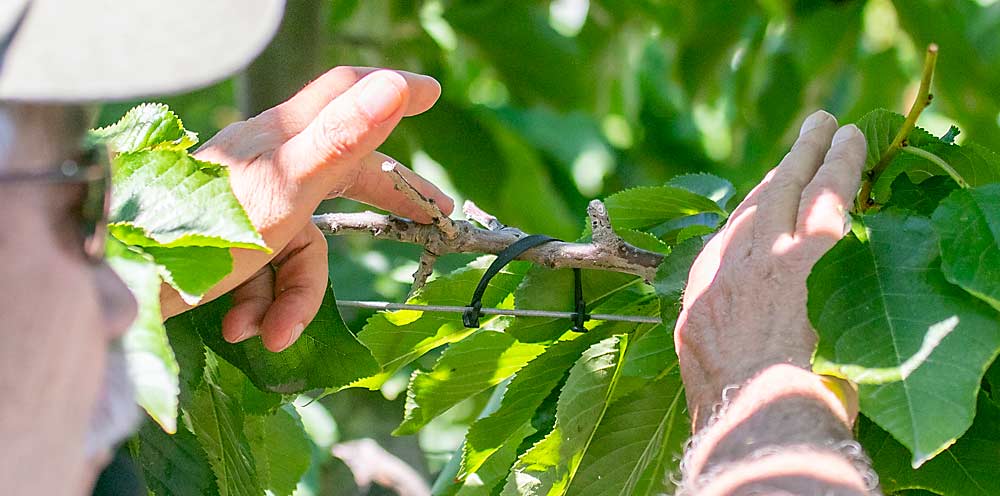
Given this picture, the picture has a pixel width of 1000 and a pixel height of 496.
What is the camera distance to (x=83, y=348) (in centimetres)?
45

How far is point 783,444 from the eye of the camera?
805mm

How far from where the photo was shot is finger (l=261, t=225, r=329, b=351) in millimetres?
972

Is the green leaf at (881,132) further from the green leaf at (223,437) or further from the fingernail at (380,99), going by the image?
the green leaf at (223,437)

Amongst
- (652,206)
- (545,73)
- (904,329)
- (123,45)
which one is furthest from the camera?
(545,73)

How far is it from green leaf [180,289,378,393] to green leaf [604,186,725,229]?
285 mm

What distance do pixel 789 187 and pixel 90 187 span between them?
0.58 meters

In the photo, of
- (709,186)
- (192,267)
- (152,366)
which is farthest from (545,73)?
(152,366)

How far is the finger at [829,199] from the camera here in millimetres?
868

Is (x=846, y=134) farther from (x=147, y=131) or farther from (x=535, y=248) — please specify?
(x=147, y=131)

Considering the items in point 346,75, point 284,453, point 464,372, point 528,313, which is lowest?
point 284,453

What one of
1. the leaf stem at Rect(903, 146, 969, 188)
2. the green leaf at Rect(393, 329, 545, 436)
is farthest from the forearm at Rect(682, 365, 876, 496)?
the green leaf at Rect(393, 329, 545, 436)

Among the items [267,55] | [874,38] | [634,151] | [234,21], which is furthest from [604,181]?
[234,21]

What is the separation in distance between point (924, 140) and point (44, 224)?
2.38 ft

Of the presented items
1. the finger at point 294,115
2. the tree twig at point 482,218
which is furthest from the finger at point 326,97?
the tree twig at point 482,218
